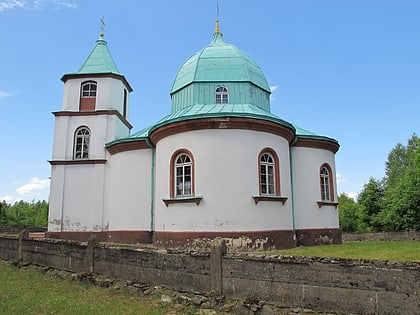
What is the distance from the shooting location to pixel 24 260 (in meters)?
12.2

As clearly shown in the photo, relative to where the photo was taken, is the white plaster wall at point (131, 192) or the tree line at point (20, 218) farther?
the tree line at point (20, 218)

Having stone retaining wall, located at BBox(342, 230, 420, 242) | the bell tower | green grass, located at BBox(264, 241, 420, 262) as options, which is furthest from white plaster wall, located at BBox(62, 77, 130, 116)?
stone retaining wall, located at BBox(342, 230, 420, 242)

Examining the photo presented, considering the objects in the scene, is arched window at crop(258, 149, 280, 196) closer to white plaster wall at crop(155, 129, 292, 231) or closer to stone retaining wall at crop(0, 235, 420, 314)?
white plaster wall at crop(155, 129, 292, 231)

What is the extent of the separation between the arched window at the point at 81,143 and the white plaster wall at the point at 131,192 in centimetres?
241

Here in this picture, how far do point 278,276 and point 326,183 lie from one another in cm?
1170

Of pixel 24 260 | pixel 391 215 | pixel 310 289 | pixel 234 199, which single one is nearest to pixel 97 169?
pixel 24 260

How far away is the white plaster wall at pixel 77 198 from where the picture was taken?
18.1m

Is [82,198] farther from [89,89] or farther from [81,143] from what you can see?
[89,89]

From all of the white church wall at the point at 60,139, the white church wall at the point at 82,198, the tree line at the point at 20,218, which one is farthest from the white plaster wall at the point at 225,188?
the tree line at the point at 20,218

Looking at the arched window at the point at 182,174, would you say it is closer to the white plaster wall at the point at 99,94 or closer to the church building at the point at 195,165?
the church building at the point at 195,165

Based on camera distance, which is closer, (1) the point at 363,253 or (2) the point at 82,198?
(1) the point at 363,253

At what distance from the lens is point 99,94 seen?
64.8 feet

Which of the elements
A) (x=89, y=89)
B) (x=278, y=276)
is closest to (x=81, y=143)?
(x=89, y=89)

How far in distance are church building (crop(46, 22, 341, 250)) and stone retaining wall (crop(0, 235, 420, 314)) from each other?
15.3 feet
